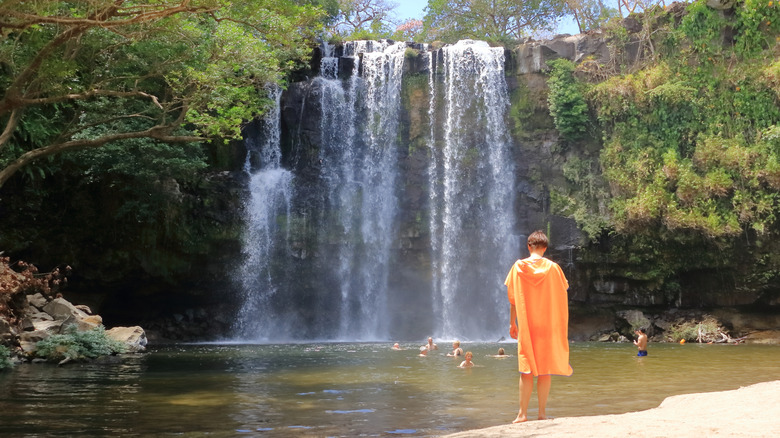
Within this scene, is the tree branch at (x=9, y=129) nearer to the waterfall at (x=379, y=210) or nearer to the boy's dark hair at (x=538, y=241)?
the boy's dark hair at (x=538, y=241)

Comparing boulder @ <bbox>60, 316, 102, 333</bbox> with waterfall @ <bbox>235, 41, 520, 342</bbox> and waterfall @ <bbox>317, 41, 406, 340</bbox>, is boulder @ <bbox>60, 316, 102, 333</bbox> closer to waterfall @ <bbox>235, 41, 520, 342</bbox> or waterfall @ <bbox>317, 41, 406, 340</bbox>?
waterfall @ <bbox>235, 41, 520, 342</bbox>

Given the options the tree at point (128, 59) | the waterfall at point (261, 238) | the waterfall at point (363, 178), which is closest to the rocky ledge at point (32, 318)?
the tree at point (128, 59)

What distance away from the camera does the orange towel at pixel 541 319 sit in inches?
239

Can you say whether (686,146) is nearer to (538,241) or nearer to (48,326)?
(538,241)

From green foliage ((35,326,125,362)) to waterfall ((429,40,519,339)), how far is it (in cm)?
1187

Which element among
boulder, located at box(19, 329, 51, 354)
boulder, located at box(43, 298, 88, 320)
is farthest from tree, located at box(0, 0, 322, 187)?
boulder, located at box(19, 329, 51, 354)

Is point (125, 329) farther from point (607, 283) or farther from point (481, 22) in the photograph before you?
point (481, 22)

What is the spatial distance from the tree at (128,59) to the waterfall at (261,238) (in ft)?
24.0

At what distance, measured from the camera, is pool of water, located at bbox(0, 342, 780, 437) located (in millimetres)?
7008

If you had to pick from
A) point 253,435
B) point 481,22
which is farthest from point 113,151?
point 481,22

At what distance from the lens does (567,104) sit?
2477 centimetres

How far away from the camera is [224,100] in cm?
1299

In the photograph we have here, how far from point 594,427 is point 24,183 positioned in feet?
62.9

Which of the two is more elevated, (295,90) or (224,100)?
(295,90)
